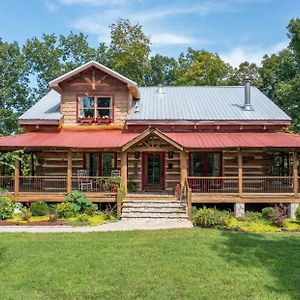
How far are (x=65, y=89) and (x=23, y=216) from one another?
8.93 metres

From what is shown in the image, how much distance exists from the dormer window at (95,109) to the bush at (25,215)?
22.6 ft

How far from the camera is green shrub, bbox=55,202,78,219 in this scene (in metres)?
18.2

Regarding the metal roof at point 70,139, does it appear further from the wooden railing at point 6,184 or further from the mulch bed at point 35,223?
the mulch bed at point 35,223

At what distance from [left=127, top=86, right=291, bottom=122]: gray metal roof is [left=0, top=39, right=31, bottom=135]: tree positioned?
21915 millimetres

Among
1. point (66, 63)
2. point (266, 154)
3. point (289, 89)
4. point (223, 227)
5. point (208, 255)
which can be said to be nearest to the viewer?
point (208, 255)

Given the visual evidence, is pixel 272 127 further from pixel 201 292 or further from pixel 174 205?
pixel 201 292

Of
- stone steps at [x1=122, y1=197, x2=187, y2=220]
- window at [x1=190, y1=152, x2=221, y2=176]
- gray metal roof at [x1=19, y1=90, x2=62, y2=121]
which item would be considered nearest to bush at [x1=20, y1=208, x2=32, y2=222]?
stone steps at [x1=122, y1=197, x2=187, y2=220]

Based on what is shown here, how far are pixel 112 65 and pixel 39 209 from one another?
2863cm

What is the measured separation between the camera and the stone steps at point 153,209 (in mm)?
18109

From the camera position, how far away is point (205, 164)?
23094 millimetres

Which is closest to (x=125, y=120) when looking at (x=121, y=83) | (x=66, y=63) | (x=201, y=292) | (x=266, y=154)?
(x=121, y=83)

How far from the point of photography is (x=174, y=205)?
18.7 meters

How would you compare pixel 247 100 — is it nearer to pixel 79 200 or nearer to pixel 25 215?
pixel 79 200

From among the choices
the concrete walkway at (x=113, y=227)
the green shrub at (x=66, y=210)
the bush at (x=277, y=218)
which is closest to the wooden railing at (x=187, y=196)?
the concrete walkway at (x=113, y=227)
